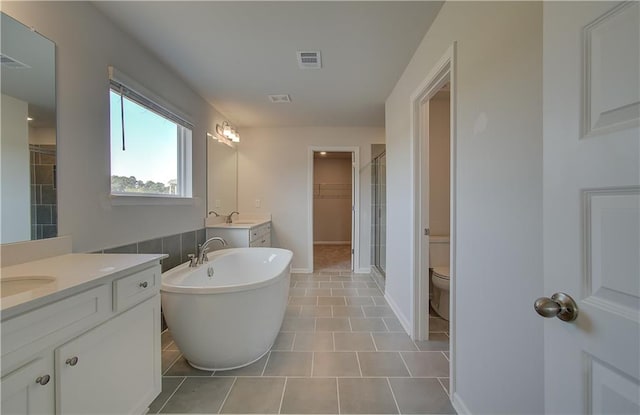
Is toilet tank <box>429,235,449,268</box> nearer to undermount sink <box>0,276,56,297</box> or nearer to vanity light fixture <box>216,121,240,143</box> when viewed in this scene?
undermount sink <box>0,276,56,297</box>

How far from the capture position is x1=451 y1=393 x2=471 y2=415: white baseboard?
4.51ft

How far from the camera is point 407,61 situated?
2301 mm

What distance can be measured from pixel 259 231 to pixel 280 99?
175 cm

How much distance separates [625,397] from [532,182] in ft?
2.13

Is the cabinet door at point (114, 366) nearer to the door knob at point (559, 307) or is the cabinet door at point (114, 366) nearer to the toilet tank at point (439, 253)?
the door knob at point (559, 307)

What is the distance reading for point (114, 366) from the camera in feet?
3.68

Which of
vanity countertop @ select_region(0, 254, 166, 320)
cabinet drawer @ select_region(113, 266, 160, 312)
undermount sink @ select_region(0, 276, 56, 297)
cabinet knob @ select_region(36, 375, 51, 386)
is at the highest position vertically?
vanity countertop @ select_region(0, 254, 166, 320)

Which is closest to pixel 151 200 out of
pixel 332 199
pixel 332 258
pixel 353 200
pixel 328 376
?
pixel 328 376

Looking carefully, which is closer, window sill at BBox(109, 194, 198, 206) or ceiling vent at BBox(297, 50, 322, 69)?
window sill at BBox(109, 194, 198, 206)

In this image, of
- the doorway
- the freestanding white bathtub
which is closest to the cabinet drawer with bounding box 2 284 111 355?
the freestanding white bathtub

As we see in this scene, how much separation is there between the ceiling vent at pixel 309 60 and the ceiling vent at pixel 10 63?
1.66 m

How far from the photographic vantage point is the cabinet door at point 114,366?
929 mm

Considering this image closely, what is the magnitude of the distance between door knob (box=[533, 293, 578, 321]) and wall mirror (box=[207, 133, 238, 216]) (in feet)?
10.6

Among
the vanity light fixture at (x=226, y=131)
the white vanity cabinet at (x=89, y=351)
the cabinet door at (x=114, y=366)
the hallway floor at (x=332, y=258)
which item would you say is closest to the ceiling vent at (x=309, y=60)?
the vanity light fixture at (x=226, y=131)
